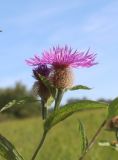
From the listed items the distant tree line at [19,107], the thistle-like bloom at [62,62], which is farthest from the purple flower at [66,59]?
the distant tree line at [19,107]

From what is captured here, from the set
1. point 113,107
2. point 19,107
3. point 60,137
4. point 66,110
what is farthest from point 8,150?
point 19,107

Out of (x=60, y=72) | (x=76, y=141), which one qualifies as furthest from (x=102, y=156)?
(x=60, y=72)

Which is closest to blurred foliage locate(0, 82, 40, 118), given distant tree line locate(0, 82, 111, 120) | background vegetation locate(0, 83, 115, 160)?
distant tree line locate(0, 82, 111, 120)

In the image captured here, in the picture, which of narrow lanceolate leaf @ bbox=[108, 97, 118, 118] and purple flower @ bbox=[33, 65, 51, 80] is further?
purple flower @ bbox=[33, 65, 51, 80]

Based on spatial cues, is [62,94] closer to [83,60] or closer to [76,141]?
[83,60]

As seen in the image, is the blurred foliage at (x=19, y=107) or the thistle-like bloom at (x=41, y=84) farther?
the blurred foliage at (x=19, y=107)

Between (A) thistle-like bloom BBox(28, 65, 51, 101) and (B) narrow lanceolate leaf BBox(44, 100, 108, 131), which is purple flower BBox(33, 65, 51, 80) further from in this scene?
(B) narrow lanceolate leaf BBox(44, 100, 108, 131)

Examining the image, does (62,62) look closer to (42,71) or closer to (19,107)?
(42,71)

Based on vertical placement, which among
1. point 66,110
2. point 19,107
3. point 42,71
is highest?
point 42,71

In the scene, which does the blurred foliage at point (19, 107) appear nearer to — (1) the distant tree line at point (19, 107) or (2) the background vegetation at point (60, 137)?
(1) the distant tree line at point (19, 107)

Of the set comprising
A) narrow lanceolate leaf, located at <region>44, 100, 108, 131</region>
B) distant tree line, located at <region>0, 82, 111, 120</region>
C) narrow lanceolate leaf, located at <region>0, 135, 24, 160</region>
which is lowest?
distant tree line, located at <region>0, 82, 111, 120</region>

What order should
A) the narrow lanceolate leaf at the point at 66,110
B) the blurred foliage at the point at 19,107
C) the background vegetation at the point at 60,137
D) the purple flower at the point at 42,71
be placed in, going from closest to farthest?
the narrow lanceolate leaf at the point at 66,110 < the purple flower at the point at 42,71 < the background vegetation at the point at 60,137 < the blurred foliage at the point at 19,107
